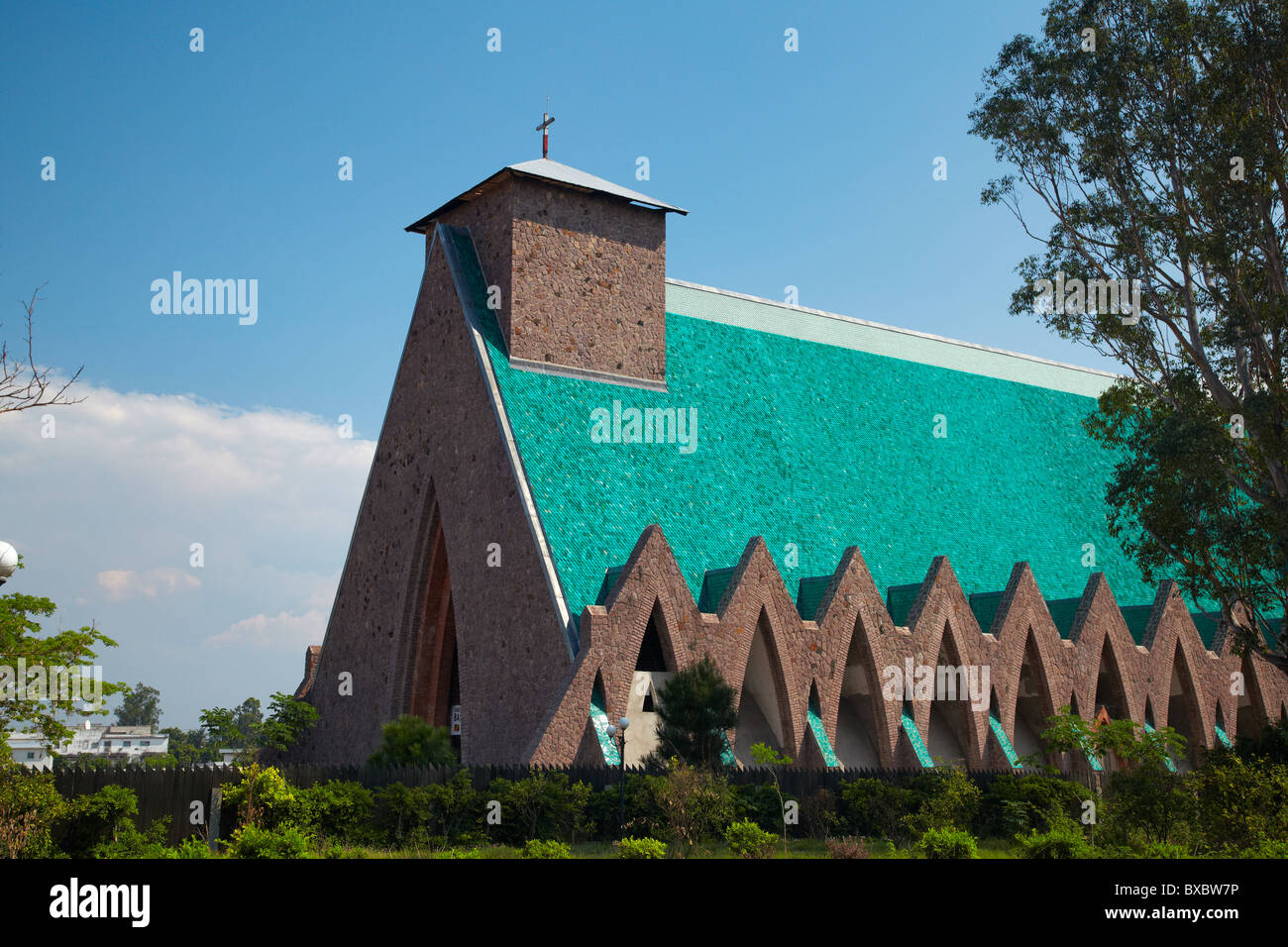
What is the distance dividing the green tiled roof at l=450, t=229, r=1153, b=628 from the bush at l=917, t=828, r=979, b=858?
41.7 feet

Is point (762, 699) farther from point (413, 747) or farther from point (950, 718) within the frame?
point (413, 747)

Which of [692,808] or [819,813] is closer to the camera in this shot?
[692,808]

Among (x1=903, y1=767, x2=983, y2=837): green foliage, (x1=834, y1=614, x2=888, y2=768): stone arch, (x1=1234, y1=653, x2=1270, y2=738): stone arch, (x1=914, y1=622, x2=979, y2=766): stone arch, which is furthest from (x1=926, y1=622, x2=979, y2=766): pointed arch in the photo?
(x1=1234, y1=653, x2=1270, y2=738): stone arch

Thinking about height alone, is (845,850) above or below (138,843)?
below

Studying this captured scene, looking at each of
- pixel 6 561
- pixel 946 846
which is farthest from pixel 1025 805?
pixel 6 561

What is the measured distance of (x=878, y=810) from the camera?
24078 mm

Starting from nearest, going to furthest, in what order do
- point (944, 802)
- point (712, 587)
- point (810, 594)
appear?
point (944, 802) < point (712, 587) < point (810, 594)

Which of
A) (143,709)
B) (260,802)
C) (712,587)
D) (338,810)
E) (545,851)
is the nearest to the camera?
(545,851)

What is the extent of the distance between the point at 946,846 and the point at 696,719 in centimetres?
850

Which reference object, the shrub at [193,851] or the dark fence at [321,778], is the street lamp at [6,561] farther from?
the dark fence at [321,778]
